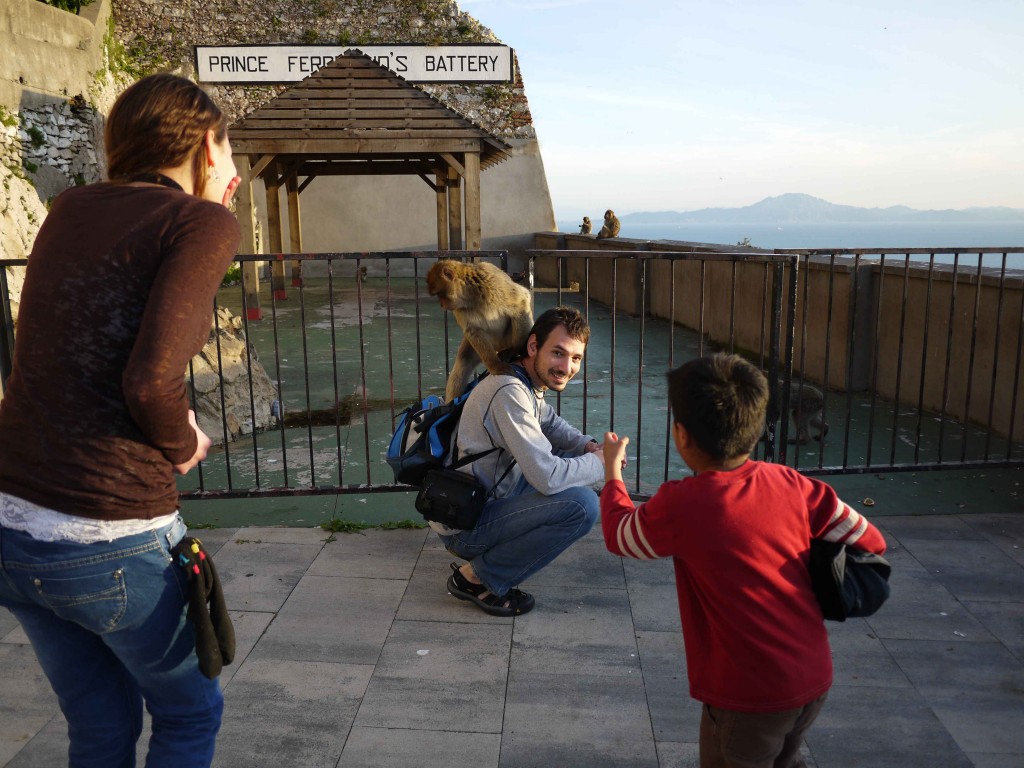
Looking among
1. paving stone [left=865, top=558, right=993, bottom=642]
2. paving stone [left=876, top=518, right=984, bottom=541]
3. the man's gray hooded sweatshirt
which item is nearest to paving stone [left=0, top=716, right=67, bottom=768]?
the man's gray hooded sweatshirt

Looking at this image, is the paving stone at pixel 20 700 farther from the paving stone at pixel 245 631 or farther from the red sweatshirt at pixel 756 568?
the red sweatshirt at pixel 756 568

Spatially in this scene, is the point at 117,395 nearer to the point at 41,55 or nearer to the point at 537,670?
the point at 537,670

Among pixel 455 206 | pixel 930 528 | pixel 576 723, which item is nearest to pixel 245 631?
pixel 576 723

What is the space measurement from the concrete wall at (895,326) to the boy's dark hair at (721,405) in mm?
2527

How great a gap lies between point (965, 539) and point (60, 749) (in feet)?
13.9

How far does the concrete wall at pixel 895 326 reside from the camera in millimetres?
5555

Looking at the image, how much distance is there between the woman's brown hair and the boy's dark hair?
120 cm

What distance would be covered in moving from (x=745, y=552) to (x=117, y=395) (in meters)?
1.37

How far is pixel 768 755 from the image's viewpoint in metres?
1.97

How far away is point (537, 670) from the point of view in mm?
3211

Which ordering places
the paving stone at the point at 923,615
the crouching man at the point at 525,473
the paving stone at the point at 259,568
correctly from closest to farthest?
the crouching man at the point at 525,473, the paving stone at the point at 923,615, the paving stone at the point at 259,568

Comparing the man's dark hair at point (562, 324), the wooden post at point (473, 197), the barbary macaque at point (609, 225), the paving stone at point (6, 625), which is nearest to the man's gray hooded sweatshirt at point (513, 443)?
the man's dark hair at point (562, 324)

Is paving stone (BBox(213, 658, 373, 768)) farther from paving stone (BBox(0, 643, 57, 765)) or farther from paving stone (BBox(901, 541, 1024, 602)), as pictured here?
paving stone (BBox(901, 541, 1024, 602))

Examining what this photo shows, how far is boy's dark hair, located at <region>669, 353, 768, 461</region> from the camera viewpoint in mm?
1927
